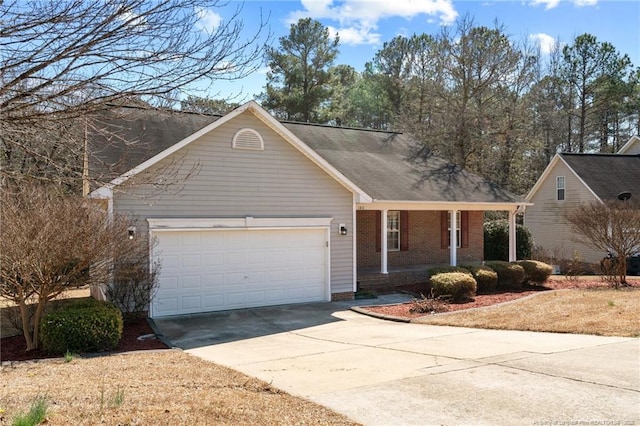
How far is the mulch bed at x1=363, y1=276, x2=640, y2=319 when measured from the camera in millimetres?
14055

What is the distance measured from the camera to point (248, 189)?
14.2 m

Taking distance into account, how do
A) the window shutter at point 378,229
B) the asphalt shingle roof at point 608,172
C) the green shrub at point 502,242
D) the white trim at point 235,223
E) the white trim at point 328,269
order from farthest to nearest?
the asphalt shingle roof at point 608,172 < the green shrub at point 502,242 < the window shutter at point 378,229 < the white trim at point 328,269 < the white trim at point 235,223

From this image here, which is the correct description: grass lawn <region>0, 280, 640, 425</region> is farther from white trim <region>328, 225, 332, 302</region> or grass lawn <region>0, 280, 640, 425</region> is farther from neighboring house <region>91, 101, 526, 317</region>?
white trim <region>328, 225, 332, 302</region>

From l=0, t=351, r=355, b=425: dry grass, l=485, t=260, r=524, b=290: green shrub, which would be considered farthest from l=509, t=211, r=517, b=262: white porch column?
l=0, t=351, r=355, b=425: dry grass

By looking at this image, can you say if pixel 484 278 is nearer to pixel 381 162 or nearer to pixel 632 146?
pixel 381 162

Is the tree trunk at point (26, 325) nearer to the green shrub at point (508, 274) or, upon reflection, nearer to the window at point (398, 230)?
the window at point (398, 230)

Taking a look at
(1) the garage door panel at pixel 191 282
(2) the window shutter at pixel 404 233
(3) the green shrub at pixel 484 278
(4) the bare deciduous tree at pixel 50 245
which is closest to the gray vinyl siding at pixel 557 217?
(2) the window shutter at pixel 404 233

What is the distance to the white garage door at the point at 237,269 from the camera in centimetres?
1311

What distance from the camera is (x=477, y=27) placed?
31.6 meters

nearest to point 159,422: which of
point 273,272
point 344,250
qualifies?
point 273,272

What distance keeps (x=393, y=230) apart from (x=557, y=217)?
1388 centimetres

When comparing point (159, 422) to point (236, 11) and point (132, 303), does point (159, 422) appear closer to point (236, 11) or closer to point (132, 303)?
point (236, 11)

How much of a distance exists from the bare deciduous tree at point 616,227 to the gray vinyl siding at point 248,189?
8.57 metres

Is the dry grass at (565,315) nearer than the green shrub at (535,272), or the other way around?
the dry grass at (565,315)
